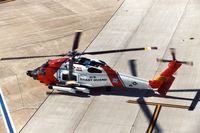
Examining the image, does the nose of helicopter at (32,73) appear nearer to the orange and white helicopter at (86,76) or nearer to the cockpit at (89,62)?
the orange and white helicopter at (86,76)

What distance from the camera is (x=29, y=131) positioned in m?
25.8

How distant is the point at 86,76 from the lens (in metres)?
27.4

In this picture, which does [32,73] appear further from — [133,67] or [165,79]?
[165,79]

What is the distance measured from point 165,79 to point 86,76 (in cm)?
498

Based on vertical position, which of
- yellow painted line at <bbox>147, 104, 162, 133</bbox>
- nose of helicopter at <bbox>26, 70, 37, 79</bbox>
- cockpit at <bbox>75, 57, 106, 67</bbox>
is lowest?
yellow painted line at <bbox>147, 104, 162, 133</bbox>

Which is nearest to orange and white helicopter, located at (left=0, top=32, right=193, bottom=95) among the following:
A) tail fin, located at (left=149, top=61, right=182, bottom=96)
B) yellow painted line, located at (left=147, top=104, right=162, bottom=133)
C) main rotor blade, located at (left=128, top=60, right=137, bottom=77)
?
tail fin, located at (left=149, top=61, right=182, bottom=96)

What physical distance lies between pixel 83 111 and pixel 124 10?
16.5 metres

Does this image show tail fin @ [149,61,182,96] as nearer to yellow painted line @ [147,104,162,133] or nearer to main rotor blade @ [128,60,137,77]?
yellow painted line @ [147,104,162,133]

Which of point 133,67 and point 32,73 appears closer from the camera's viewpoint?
point 32,73

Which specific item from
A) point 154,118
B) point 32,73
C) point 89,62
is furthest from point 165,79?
point 32,73

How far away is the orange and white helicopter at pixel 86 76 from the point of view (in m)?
26.4

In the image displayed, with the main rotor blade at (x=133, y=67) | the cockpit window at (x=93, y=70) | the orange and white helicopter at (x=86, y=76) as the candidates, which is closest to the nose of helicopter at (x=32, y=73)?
the orange and white helicopter at (x=86, y=76)

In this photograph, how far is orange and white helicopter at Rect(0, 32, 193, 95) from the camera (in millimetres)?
26375

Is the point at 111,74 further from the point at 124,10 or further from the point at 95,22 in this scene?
the point at 124,10
